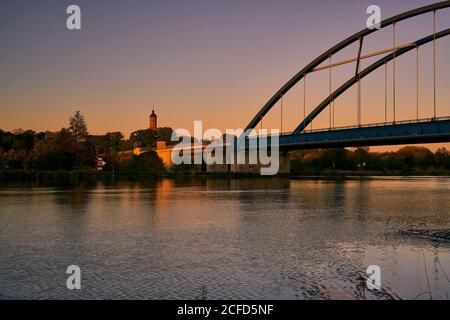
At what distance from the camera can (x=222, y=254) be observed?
1580 cm

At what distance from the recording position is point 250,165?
99.4 m

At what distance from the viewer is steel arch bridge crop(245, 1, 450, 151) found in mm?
56381

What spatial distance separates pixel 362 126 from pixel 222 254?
54228 millimetres

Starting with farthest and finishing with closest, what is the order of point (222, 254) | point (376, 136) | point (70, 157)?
point (70, 157), point (376, 136), point (222, 254)

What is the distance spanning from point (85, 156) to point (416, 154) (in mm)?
102157

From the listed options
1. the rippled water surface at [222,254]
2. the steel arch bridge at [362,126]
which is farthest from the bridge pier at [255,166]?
the rippled water surface at [222,254]

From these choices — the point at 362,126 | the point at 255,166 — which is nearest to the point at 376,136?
the point at 362,126

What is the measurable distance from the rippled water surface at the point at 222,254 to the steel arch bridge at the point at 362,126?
31620mm

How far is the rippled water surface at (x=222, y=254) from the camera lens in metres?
11.7

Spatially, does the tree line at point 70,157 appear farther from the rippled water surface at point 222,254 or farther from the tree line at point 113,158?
the rippled water surface at point 222,254

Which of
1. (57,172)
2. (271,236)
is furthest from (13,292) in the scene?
(57,172)

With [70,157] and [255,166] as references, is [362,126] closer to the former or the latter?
[255,166]

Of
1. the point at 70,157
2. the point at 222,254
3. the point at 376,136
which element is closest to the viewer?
the point at 222,254

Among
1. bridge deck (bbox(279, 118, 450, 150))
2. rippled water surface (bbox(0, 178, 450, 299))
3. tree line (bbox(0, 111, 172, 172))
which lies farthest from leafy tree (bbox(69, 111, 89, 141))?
rippled water surface (bbox(0, 178, 450, 299))
